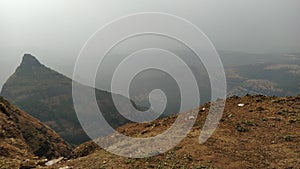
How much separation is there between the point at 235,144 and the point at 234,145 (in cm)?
17

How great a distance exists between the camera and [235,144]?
52.2ft

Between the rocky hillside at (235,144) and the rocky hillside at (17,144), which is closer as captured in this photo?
the rocky hillside at (235,144)

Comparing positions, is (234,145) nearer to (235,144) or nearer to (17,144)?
(235,144)

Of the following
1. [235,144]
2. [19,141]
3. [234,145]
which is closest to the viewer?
[234,145]

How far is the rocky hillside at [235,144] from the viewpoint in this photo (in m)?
14.0

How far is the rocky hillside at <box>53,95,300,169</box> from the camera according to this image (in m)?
14.0

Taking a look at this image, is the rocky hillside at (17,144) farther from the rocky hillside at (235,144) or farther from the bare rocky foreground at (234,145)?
the rocky hillside at (235,144)

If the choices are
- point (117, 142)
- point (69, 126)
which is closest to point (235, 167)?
point (117, 142)

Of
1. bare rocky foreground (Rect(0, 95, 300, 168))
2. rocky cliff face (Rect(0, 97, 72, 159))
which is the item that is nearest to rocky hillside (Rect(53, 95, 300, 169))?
bare rocky foreground (Rect(0, 95, 300, 168))

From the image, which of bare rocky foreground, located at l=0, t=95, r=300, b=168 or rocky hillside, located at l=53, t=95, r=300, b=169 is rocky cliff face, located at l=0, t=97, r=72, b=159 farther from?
rocky hillside, located at l=53, t=95, r=300, b=169

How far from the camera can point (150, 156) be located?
15.0 meters

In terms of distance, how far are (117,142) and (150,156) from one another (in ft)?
13.3

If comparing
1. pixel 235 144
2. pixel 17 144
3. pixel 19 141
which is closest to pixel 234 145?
pixel 235 144

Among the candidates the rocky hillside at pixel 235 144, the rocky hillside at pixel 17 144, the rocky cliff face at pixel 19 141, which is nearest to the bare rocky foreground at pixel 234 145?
the rocky hillside at pixel 235 144
